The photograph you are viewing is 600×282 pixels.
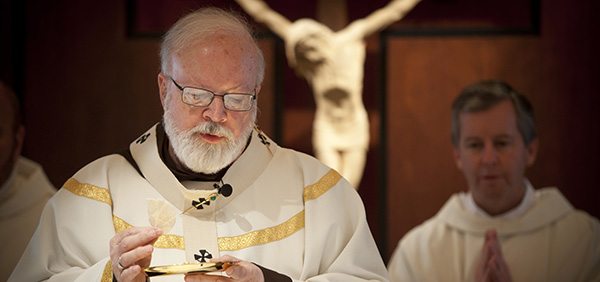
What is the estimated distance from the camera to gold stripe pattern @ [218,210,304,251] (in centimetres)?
387

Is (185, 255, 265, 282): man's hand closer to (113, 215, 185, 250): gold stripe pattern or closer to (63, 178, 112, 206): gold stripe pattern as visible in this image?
(113, 215, 185, 250): gold stripe pattern

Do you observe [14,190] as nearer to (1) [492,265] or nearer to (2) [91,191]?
(2) [91,191]

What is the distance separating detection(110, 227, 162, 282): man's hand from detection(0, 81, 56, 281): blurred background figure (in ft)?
6.99

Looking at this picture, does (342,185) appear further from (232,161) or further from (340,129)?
(340,129)

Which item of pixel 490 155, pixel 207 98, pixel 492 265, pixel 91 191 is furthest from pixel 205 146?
pixel 490 155

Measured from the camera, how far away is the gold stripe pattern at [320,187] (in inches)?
157

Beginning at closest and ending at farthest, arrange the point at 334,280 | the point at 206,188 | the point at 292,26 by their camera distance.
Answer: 1. the point at 334,280
2. the point at 206,188
3. the point at 292,26

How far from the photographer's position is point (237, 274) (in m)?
3.31

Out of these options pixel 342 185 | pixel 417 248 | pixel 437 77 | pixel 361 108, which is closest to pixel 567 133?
pixel 437 77

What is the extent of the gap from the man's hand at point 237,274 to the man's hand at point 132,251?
184mm

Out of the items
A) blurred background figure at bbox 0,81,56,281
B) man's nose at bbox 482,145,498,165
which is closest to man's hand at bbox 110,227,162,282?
blurred background figure at bbox 0,81,56,281

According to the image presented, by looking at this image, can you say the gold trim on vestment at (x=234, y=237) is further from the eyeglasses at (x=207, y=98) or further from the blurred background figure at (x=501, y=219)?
the blurred background figure at (x=501, y=219)

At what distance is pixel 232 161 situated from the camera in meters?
3.96

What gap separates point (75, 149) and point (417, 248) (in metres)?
2.84
